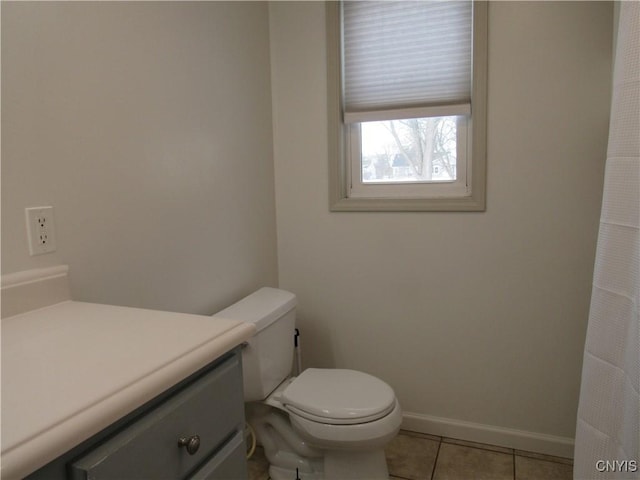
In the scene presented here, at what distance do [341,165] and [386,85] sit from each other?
410 millimetres

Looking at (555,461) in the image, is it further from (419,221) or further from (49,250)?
(49,250)

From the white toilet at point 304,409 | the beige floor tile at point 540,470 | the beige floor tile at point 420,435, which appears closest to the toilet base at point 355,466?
the white toilet at point 304,409

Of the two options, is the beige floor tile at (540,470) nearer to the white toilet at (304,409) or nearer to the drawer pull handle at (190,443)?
the white toilet at (304,409)

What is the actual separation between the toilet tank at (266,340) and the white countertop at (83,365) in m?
0.66

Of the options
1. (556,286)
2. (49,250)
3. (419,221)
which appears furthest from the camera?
(419,221)

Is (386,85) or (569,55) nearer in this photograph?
(569,55)

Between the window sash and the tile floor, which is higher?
the window sash

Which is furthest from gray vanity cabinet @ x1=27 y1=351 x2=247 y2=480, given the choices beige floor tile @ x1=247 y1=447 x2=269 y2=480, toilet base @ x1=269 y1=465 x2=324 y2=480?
beige floor tile @ x1=247 y1=447 x2=269 y2=480

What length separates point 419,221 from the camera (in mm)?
2129

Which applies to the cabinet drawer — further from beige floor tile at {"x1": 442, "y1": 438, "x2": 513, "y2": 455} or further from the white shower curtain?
beige floor tile at {"x1": 442, "y1": 438, "x2": 513, "y2": 455}

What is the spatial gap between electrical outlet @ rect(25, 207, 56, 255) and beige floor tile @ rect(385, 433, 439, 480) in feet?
5.06

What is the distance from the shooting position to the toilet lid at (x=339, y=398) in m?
1.63

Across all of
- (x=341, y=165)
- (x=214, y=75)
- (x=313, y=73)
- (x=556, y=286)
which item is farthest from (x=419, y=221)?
(x=214, y=75)

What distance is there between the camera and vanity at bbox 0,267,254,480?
646 millimetres
